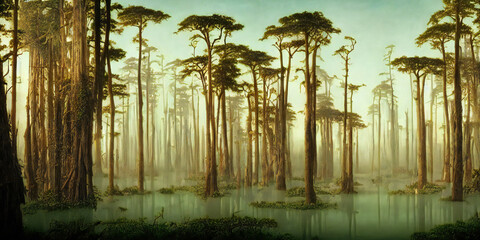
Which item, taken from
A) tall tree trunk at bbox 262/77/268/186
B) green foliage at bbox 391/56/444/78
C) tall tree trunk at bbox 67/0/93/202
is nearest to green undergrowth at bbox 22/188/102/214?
tall tree trunk at bbox 67/0/93/202

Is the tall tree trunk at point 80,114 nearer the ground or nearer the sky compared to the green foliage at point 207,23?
nearer the ground

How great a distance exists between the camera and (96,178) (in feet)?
93.9

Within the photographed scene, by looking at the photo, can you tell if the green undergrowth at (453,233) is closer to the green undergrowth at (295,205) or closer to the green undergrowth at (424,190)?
the green undergrowth at (295,205)

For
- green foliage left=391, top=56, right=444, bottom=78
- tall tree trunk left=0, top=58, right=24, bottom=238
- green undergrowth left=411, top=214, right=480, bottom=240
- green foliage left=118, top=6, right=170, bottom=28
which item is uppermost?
green foliage left=118, top=6, right=170, bottom=28

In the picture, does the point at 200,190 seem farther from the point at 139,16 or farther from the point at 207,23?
the point at 139,16

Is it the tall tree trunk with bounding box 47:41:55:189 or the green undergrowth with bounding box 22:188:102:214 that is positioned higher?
the tall tree trunk with bounding box 47:41:55:189

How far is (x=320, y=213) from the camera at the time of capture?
14656 millimetres

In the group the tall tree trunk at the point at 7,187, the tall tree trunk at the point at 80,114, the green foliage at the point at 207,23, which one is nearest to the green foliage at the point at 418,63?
the green foliage at the point at 207,23

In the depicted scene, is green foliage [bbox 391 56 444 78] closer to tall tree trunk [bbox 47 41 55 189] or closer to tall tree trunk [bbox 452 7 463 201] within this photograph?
tall tree trunk [bbox 452 7 463 201]

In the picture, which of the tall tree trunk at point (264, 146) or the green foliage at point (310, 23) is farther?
the tall tree trunk at point (264, 146)

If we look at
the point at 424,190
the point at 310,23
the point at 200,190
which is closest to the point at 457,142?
the point at 424,190

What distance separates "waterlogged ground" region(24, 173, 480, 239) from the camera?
38.5 ft

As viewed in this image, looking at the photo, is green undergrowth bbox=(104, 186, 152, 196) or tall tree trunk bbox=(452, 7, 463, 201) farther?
green undergrowth bbox=(104, 186, 152, 196)

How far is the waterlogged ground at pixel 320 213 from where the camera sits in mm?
11742
